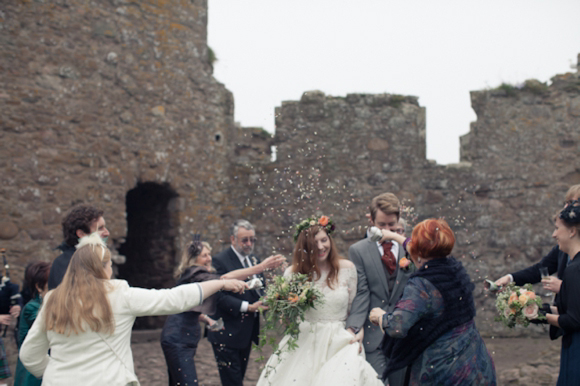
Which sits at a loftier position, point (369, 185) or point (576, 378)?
point (369, 185)

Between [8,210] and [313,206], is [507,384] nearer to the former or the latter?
[313,206]

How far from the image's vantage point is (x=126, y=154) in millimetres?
8117

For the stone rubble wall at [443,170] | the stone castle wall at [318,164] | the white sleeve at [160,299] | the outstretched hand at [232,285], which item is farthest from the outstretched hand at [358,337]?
the stone rubble wall at [443,170]

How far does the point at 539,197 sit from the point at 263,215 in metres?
4.48

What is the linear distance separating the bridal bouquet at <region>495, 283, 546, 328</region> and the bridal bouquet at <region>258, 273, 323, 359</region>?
1306mm

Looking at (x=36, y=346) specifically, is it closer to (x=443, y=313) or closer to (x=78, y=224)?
(x=78, y=224)

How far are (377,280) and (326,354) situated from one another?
706mm

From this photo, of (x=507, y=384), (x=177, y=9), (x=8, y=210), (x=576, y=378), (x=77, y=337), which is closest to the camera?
(x=77, y=337)

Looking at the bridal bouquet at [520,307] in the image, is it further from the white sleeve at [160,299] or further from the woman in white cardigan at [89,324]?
the woman in white cardigan at [89,324]

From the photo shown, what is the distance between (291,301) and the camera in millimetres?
4301

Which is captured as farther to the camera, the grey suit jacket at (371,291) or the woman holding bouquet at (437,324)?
the grey suit jacket at (371,291)

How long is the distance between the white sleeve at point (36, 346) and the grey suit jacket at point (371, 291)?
2249 mm

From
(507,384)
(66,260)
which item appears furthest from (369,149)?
(66,260)

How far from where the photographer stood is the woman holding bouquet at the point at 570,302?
11.4ft
